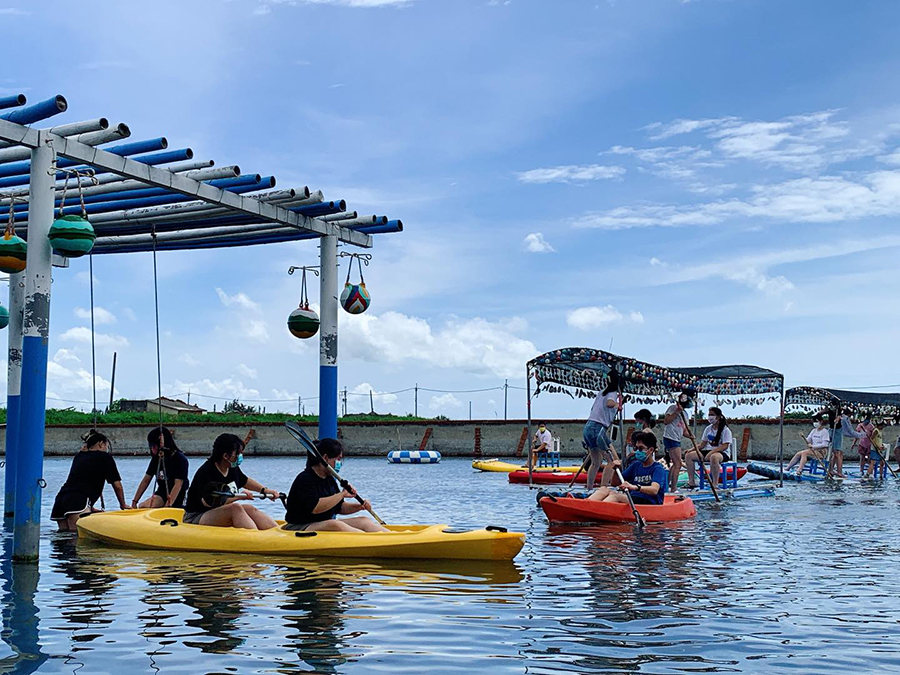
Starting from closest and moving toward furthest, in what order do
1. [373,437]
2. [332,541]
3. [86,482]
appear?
[332,541] < [86,482] < [373,437]

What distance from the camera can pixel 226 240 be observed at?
53.8ft

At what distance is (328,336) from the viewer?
15156 millimetres

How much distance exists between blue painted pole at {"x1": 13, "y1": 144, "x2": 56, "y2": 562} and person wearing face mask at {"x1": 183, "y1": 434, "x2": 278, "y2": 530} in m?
1.59

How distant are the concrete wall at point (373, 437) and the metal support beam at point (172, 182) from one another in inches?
997

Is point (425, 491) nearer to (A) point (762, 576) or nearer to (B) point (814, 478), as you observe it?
(B) point (814, 478)

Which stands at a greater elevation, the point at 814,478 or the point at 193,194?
the point at 193,194

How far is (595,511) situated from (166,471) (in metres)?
5.41

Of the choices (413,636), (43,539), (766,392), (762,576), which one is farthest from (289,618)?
(766,392)

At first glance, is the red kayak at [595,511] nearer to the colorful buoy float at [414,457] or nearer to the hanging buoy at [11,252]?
the hanging buoy at [11,252]

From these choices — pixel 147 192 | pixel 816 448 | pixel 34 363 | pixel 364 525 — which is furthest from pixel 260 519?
pixel 816 448

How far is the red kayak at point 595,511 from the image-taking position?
13.4 m

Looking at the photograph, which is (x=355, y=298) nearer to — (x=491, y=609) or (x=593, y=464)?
(x=593, y=464)

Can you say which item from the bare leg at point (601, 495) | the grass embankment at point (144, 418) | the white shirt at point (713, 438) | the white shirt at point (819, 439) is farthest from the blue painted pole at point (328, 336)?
the grass embankment at point (144, 418)

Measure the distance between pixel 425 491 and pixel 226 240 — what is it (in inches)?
302
